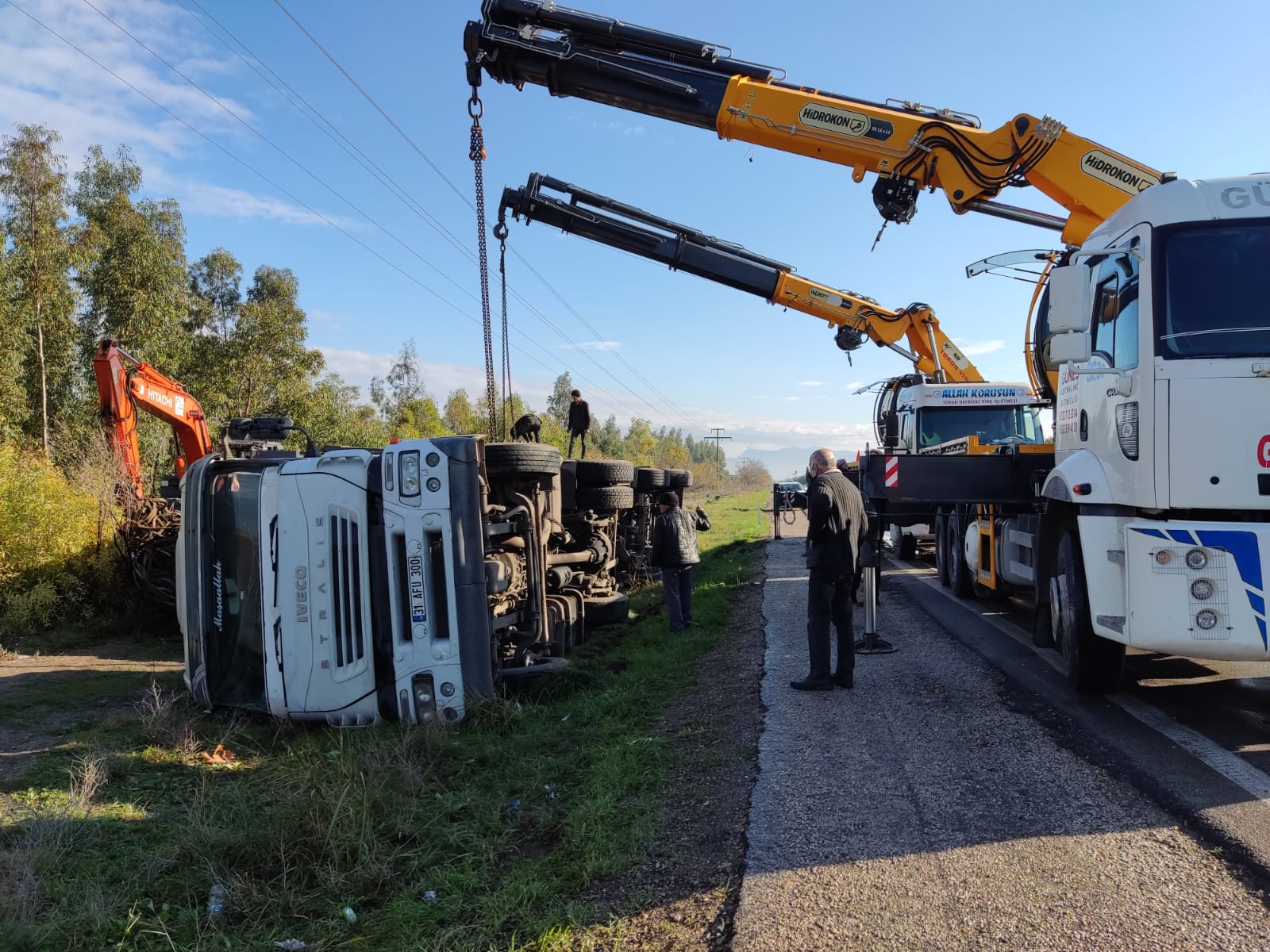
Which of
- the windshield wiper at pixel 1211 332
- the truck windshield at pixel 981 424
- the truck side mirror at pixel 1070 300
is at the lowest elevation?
the truck windshield at pixel 981 424

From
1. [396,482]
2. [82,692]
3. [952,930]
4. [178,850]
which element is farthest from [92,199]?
[952,930]

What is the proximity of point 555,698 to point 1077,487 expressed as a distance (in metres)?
4.13

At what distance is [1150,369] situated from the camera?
4.79 metres

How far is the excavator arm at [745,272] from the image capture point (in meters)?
12.1

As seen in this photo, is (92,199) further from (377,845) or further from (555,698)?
(377,845)

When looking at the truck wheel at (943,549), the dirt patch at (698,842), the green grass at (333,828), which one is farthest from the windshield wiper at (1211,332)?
the truck wheel at (943,549)

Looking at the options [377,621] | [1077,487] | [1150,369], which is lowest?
[377,621]

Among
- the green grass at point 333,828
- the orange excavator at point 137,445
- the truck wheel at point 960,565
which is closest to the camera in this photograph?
the green grass at point 333,828

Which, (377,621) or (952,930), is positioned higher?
(377,621)

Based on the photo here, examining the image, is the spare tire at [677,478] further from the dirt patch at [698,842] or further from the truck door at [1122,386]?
the truck door at [1122,386]

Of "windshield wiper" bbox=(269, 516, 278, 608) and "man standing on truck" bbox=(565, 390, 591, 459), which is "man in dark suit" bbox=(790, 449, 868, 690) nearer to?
"windshield wiper" bbox=(269, 516, 278, 608)

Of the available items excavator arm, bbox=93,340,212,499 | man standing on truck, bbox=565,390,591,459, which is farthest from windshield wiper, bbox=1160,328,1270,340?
excavator arm, bbox=93,340,212,499

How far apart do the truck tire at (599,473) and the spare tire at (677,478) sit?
324cm

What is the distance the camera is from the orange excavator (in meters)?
10.3
